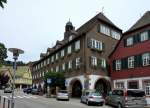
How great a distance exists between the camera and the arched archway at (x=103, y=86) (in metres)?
45.0

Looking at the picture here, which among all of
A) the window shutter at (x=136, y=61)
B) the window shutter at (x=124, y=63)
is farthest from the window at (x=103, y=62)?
the window shutter at (x=136, y=61)

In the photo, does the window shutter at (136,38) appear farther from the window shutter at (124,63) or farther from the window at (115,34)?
the window at (115,34)

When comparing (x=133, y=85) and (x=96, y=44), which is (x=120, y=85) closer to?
(x=133, y=85)

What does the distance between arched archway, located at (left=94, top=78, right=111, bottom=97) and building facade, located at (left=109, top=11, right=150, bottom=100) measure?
5.99 feet

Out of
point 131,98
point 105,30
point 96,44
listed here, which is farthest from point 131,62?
point 131,98

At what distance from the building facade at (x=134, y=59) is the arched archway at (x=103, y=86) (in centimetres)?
183

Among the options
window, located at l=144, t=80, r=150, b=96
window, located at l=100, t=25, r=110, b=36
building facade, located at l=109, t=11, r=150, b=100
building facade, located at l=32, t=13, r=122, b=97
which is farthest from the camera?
window, located at l=100, t=25, r=110, b=36

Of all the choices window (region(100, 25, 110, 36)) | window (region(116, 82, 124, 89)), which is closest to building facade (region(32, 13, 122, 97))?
window (region(100, 25, 110, 36))

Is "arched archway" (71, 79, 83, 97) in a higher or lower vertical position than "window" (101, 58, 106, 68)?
lower

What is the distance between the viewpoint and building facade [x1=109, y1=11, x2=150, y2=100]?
36250mm

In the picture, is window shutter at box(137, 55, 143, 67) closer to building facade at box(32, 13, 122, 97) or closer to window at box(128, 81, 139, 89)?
window at box(128, 81, 139, 89)

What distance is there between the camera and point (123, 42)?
41.2 metres

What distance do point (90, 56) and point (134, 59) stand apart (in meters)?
7.16

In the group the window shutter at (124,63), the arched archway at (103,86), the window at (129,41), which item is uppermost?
the window at (129,41)
